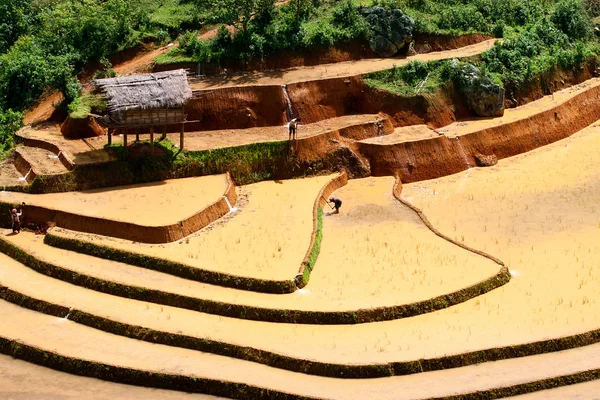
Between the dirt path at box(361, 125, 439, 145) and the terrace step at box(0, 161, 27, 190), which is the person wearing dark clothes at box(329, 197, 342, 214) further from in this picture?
the terrace step at box(0, 161, 27, 190)

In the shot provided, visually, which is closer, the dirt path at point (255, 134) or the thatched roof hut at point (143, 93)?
the thatched roof hut at point (143, 93)

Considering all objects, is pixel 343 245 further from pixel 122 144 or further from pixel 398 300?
pixel 122 144

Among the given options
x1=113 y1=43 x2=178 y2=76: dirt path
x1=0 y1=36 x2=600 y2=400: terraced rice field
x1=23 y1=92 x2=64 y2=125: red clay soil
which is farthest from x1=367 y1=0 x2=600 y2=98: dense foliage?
x1=23 y1=92 x2=64 y2=125: red clay soil

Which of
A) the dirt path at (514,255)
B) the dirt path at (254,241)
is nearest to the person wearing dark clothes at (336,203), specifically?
the dirt path at (254,241)

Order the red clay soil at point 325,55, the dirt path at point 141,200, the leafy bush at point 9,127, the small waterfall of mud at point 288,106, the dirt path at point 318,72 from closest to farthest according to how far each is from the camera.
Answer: the dirt path at point 141,200 < the leafy bush at point 9,127 < the small waterfall of mud at point 288,106 < the dirt path at point 318,72 < the red clay soil at point 325,55

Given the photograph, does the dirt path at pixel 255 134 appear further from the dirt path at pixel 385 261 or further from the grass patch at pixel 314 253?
the grass patch at pixel 314 253

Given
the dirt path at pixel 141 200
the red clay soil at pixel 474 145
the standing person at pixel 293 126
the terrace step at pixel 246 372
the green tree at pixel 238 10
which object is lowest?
the terrace step at pixel 246 372

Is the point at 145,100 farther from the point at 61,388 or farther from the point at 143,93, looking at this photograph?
the point at 61,388

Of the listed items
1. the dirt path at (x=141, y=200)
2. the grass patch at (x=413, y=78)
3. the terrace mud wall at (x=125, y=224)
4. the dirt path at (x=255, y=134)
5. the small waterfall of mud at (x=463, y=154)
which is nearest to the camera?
the terrace mud wall at (x=125, y=224)
